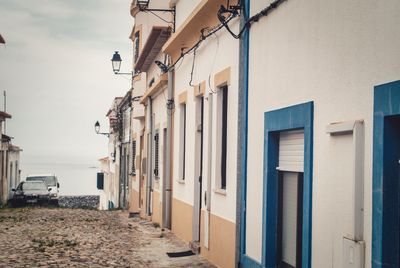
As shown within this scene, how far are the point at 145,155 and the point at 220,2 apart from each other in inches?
502

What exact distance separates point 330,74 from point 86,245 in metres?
9.05

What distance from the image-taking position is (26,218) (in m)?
21.7

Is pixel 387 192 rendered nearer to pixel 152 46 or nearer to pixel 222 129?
pixel 222 129

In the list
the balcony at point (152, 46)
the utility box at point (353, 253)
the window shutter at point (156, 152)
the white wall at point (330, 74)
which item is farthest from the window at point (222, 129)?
the window shutter at point (156, 152)

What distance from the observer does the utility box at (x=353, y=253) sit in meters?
5.45

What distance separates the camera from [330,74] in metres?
6.29

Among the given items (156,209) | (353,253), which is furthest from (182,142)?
(353,253)

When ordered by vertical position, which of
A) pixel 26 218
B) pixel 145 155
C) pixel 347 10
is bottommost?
pixel 26 218

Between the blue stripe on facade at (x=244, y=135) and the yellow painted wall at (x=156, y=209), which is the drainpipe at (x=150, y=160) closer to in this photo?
the yellow painted wall at (x=156, y=209)

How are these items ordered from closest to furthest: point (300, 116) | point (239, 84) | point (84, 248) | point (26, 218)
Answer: point (300, 116), point (239, 84), point (84, 248), point (26, 218)

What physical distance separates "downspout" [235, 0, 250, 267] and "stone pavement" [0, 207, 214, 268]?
6.05ft

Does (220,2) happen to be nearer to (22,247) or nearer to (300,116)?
(300,116)

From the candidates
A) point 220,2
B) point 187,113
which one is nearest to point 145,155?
point 187,113

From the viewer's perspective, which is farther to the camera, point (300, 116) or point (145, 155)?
point (145, 155)
